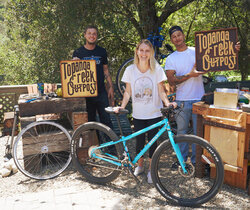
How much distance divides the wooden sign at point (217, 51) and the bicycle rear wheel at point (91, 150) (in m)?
1.52

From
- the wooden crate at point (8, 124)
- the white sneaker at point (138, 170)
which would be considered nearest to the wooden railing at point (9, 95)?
the wooden crate at point (8, 124)

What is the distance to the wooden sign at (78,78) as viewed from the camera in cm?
393

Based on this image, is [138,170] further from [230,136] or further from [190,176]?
[230,136]

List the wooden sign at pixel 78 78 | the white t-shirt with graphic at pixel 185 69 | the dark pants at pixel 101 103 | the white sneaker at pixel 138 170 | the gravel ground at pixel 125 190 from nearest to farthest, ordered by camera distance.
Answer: the gravel ground at pixel 125 190 < the white t-shirt with graphic at pixel 185 69 < the white sneaker at pixel 138 170 < the wooden sign at pixel 78 78 < the dark pants at pixel 101 103

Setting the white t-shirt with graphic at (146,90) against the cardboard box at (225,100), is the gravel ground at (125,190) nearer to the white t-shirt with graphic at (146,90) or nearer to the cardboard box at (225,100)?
the white t-shirt with graphic at (146,90)

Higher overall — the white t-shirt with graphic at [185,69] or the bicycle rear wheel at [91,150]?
the white t-shirt with graphic at [185,69]

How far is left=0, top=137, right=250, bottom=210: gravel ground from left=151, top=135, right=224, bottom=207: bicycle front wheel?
5.5 inches

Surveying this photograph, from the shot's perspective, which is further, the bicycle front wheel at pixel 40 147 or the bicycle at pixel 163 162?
the bicycle front wheel at pixel 40 147

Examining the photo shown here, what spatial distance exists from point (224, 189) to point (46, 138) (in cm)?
254

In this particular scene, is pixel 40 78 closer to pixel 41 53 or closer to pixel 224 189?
pixel 41 53

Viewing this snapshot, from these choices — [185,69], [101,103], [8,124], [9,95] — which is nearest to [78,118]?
[101,103]

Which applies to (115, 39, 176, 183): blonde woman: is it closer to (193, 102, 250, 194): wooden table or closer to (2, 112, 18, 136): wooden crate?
(193, 102, 250, 194): wooden table

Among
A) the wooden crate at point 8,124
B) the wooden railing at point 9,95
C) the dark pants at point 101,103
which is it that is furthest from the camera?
the wooden railing at point 9,95

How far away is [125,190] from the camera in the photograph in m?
3.48
